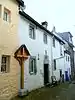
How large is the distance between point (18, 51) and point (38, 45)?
5239 mm

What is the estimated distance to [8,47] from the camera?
447 inches

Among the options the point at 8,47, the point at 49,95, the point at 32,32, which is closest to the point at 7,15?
the point at 8,47

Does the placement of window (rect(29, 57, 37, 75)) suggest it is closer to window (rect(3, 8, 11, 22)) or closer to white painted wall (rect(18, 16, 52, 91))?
white painted wall (rect(18, 16, 52, 91))

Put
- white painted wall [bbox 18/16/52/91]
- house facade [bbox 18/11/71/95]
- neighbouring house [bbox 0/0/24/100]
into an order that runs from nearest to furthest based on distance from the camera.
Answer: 1. neighbouring house [bbox 0/0/24/100]
2. white painted wall [bbox 18/16/52/91]
3. house facade [bbox 18/11/71/95]

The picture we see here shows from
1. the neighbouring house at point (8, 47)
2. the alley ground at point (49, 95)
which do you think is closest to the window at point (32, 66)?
the alley ground at point (49, 95)

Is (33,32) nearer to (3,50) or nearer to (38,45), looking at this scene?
(38,45)

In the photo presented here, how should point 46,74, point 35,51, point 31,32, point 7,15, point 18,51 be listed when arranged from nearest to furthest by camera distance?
1. point 7,15
2. point 18,51
3. point 31,32
4. point 35,51
5. point 46,74

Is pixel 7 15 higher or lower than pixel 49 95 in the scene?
higher

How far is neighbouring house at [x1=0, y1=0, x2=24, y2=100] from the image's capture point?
10852mm

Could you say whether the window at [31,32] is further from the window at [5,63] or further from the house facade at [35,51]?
the window at [5,63]

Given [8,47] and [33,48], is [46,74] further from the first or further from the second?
[8,47]

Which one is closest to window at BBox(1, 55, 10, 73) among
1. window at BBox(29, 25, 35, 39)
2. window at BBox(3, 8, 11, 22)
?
window at BBox(3, 8, 11, 22)

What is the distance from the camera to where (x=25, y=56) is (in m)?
12.5

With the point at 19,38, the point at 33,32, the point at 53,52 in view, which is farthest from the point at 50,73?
the point at 19,38
